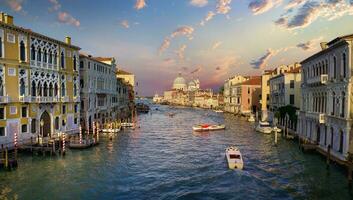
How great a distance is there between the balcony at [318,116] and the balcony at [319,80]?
9.75ft

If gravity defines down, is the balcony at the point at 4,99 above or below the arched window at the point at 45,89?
below

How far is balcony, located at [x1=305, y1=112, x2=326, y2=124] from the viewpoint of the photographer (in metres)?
28.0

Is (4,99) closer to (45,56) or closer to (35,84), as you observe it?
(35,84)

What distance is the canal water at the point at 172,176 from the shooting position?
63.9 ft

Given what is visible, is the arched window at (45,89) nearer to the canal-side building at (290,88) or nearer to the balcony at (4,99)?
the balcony at (4,99)

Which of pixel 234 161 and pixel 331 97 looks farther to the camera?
pixel 331 97

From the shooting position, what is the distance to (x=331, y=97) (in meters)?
26.3

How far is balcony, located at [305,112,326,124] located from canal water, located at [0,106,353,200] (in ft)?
11.5

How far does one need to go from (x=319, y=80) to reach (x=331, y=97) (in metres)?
3.54

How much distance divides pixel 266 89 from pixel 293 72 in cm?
1893

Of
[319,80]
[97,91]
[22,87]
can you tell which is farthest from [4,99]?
[319,80]

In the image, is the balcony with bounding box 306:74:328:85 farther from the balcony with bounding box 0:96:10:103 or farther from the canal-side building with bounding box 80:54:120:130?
the canal-side building with bounding box 80:54:120:130

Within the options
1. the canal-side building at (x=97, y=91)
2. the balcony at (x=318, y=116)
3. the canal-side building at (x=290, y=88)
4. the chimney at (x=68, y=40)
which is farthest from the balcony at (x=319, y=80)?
the canal-side building at (x=97, y=91)

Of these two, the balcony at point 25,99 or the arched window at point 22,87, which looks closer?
the balcony at point 25,99
